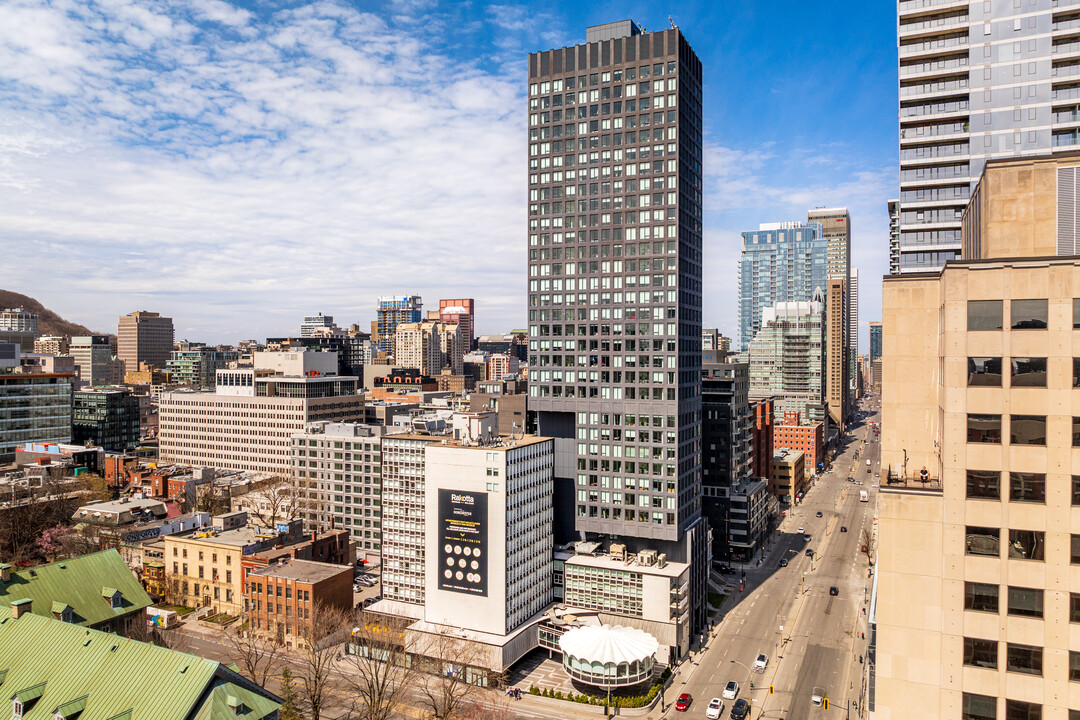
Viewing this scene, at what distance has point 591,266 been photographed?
12394 cm

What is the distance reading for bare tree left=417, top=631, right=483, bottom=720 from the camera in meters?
93.8

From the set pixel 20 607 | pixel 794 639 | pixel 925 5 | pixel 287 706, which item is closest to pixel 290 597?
pixel 287 706

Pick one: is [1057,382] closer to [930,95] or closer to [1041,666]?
[1041,666]

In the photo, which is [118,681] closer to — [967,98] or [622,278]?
[622,278]

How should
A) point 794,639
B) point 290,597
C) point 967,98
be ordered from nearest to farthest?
point 967,98
point 290,597
point 794,639

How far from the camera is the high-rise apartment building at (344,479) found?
159000 millimetres

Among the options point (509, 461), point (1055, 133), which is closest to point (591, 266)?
point (509, 461)

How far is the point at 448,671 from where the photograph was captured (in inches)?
3888

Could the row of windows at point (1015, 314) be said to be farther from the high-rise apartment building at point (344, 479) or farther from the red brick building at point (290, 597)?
the high-rise apartment building at point (344, 479)

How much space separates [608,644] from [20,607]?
2933 inches

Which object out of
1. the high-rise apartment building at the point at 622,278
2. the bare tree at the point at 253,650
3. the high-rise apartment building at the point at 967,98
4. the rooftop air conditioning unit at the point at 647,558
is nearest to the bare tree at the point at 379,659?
the bare tree at the point at 253,650

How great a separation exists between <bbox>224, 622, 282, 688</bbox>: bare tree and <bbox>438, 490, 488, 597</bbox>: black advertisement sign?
26.7 m

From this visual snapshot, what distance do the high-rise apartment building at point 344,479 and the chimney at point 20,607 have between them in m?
78.7

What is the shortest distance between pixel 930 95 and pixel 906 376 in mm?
52003
